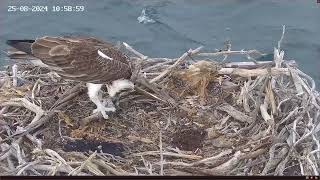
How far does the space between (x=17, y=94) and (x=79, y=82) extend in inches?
10.0

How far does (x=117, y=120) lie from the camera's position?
101 inches

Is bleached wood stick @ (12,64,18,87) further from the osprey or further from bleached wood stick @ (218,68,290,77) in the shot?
bleached wood stick @ (218,68,290,77)

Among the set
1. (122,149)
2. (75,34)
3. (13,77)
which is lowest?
(122,149)

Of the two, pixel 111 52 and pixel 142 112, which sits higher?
pixel 111 52

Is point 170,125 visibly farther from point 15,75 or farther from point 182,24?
point 15,75

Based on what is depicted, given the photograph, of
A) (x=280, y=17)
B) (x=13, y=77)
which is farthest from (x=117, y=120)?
(x=280, y=17)

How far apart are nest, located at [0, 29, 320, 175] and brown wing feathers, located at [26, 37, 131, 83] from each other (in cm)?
8

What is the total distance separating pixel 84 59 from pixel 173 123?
1.39ft

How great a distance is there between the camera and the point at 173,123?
2.54m

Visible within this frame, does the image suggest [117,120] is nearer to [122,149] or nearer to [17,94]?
[122,149]

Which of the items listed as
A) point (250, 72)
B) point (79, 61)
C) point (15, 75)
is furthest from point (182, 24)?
point (15, 75)

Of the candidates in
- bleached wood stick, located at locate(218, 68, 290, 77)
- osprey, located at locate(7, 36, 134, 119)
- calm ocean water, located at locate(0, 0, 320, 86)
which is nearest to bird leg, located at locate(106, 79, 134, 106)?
osprey, located at locate(7, 36, 134, 119)

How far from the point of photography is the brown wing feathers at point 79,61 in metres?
2.48

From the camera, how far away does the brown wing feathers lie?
97.7 inches
